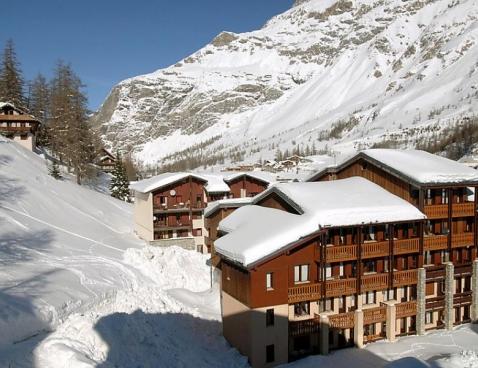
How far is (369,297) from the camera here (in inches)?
1027

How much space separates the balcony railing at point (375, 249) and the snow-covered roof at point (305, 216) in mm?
1488

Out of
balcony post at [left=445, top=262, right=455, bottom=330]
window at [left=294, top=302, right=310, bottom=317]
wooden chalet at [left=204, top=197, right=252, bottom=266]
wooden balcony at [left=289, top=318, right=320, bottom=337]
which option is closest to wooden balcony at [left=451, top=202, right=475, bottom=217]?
balcony post at [left=445, top=262, right=455, bottom=330]

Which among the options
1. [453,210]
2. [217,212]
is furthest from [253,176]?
[453,210]

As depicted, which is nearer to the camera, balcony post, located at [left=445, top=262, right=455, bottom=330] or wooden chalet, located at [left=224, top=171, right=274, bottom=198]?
balcony post, located at [left=445, top=262, right=455, bottom=330]

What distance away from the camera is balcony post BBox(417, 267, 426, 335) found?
2639cm

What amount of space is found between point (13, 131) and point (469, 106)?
151 m

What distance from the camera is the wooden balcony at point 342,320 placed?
24.2 m

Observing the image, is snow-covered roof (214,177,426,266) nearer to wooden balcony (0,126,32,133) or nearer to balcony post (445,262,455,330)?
balcony post (445,262,455,330)

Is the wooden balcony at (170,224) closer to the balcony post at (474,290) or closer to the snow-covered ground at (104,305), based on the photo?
the snow-covered ground at (104,305)

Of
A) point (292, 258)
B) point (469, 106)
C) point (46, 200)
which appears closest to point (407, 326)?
point (292, 258)

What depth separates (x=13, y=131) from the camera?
58.3 metres

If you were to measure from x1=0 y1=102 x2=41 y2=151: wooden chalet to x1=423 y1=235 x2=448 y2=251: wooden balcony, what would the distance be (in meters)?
52.3

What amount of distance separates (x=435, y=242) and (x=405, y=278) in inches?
128

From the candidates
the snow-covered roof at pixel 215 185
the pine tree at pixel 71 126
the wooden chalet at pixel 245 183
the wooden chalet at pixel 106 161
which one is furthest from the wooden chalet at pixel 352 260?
the wooden chalet at pixel 106 161
